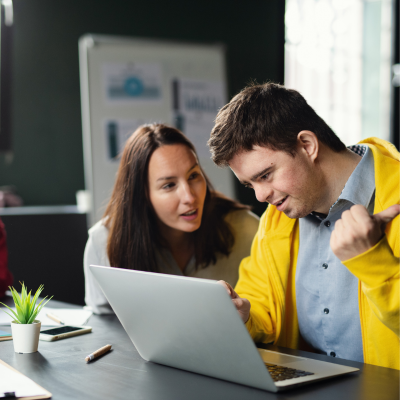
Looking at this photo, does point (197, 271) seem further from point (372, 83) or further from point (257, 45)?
point (372, 83)

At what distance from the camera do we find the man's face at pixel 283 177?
1298 mm

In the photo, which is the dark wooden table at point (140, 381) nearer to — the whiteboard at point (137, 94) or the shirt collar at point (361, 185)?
the shirt collar at point (361, 185)

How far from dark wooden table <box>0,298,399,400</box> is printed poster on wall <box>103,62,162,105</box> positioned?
8.71 ft

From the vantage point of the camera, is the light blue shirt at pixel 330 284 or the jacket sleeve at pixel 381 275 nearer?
the jacket sleeve at pixel 381 275

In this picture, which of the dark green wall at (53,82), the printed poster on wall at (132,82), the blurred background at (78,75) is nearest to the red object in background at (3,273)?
the blurred background at (78,75)

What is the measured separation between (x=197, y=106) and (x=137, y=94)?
490 millimetres

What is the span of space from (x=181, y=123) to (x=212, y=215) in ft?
6.26

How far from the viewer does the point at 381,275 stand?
40.8 inches

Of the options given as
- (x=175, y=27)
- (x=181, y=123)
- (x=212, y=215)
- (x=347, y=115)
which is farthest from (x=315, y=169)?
(x=347, y=115)

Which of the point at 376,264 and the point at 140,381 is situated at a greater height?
the point at 376,264

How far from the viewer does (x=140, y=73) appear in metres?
3.75

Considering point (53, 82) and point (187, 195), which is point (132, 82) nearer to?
point (53, 82)

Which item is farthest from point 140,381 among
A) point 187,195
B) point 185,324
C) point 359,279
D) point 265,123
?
point 187,195

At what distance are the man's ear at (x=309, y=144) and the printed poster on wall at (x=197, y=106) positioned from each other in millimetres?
2558
